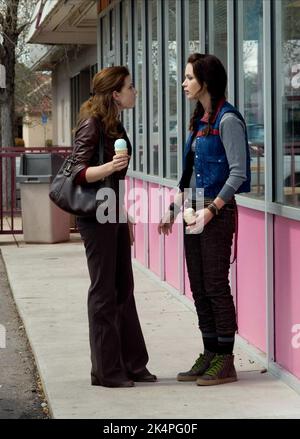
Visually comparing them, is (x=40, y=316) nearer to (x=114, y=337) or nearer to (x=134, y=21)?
(x=114, y=337)

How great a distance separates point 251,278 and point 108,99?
1.73 m

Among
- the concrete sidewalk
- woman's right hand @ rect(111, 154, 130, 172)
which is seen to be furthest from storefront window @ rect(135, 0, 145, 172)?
woman's right hand @ rect(111, 154, 130, 172)

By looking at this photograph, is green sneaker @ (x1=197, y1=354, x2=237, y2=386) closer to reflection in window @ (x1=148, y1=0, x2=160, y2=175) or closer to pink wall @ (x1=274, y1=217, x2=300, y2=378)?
pink wall @ (x1=274, y1=217, x2=300, y2=378)

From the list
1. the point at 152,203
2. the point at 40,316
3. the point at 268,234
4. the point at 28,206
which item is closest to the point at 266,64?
the point at 268,234

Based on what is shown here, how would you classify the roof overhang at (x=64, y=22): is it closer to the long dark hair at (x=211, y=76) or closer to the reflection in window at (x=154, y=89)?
the reflection in window at (x=154, y=89)

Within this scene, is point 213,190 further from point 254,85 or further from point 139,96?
point 139,96

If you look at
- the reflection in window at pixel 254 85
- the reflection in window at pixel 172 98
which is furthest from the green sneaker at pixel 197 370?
the reflection in window at pixel 172 98

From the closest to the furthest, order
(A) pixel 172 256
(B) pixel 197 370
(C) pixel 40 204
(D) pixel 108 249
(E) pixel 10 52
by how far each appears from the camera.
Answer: (D) pixel 108 249 < (B) pixel 197 370 < (A) pixel 172 256 < (C) pixel 40 204 < (E) pixel 10 52

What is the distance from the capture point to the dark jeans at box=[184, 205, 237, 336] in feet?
19.0

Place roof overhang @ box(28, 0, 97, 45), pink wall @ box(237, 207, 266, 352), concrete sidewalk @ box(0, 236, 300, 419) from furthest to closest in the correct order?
roof overhang @ box(28, 0, 97, 45) → pink wall @ box(237, 207, 266, 352) → concrete sidewalk @ box(0, 236, 300, 419)

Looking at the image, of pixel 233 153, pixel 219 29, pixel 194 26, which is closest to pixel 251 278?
pixel 233 153

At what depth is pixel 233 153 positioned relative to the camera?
5.59 metres

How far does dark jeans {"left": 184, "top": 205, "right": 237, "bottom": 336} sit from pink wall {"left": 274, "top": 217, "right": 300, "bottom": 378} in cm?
35

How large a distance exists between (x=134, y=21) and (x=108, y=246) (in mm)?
6421
